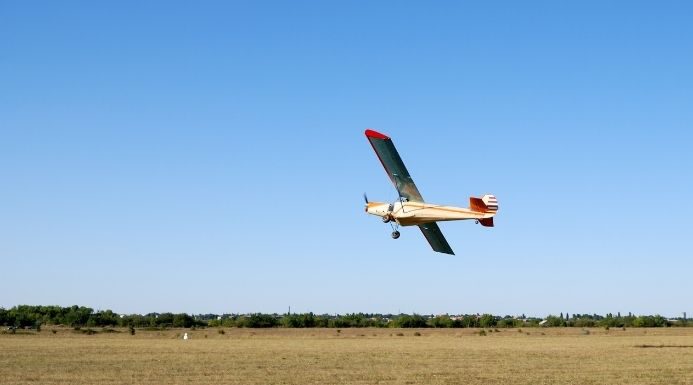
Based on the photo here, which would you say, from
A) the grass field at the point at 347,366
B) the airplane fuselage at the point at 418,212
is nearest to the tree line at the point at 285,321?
the grass field at the point at 347,366

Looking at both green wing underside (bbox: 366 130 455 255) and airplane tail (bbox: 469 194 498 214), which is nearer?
airplane tail (bbox: 469 194 498 214)

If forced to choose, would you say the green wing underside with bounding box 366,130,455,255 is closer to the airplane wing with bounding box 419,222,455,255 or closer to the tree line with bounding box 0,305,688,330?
the airplane wing with bounding box 419,222,455,255

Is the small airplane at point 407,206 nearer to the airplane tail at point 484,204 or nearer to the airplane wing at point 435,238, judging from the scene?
the airplane tail at point 484,204

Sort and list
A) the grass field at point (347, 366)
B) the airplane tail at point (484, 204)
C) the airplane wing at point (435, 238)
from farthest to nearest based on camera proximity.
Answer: the airplane wing at point (435, 238) < the airplane tail at point (484, 204) < the grass field at point (347, 366)

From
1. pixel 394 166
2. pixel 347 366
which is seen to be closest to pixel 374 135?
pixel 394 166

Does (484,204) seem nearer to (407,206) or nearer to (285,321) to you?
(407,206)

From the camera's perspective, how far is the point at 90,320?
11844 centimetres

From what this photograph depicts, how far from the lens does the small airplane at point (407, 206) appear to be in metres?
36.7

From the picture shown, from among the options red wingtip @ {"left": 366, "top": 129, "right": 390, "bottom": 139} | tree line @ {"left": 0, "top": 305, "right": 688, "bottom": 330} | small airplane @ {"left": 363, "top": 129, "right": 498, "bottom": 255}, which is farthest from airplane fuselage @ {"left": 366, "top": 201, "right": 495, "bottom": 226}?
tree line @ {"left": 0, "top": 305, "right": 688, "bottom": 330}

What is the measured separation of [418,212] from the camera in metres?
38.9

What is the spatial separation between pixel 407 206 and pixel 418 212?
0.80 m

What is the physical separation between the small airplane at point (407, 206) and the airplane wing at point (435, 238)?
4224 millimetres

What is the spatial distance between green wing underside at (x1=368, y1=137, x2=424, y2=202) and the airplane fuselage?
470 millimetres

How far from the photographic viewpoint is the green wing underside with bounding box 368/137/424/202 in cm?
3801
